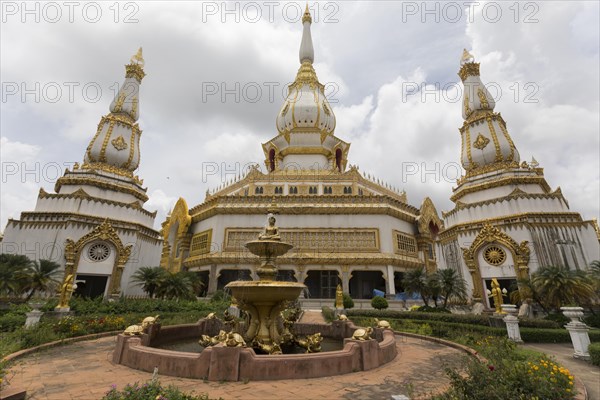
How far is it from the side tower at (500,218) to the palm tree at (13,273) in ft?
111

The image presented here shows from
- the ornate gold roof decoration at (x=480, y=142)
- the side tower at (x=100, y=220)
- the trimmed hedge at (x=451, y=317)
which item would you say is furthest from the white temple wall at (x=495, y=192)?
the side tower at (x=100, y=220)

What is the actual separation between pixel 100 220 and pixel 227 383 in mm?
28342

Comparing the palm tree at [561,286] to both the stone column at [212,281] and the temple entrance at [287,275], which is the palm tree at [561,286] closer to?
the temple entrance at [287,275]

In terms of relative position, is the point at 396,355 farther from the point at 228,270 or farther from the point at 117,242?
the point at 117,242

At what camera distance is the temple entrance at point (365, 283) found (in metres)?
32.6

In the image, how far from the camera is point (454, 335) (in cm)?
1283

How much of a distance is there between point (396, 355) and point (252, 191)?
27.8 metres

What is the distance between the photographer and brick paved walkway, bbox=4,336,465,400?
6.34m

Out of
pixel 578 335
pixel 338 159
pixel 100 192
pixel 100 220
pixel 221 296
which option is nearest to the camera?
pixel 578 335

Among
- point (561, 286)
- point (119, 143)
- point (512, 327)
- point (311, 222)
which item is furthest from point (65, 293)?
point (561, 286)

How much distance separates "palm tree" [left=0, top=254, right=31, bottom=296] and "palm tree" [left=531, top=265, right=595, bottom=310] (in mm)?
34357

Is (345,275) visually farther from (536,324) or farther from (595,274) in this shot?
(595,274)

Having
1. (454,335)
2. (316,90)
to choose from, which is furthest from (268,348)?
(316,90)

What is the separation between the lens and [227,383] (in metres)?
6.98
